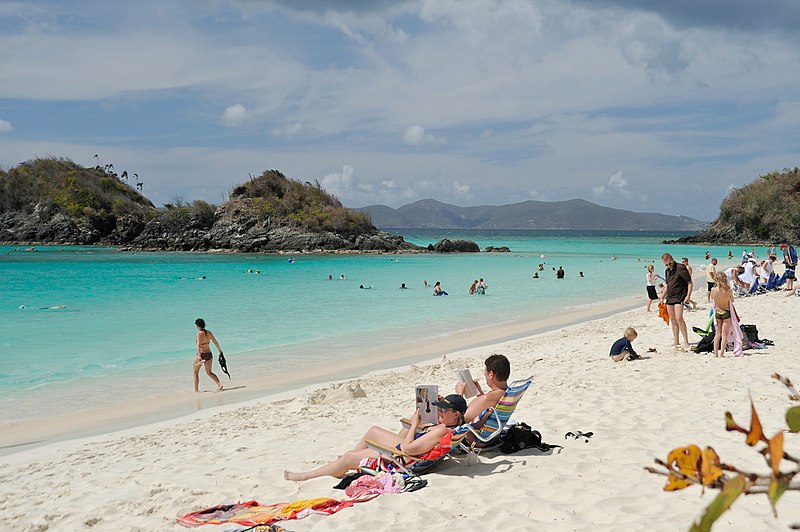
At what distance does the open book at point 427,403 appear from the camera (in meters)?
6.37

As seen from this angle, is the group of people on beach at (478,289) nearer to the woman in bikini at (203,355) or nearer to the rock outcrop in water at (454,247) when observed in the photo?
the woman in bikini at (203,355)

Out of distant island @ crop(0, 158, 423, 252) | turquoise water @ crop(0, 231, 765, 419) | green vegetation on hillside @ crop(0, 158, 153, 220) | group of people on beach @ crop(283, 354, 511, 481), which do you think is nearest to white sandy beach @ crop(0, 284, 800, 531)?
group of people on beach @ crop(283, 354, 511, 481)

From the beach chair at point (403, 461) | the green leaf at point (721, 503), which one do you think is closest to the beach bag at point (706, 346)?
the beach chair at point (403, 461)

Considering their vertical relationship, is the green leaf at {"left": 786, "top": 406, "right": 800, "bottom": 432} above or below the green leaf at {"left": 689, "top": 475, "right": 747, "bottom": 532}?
above

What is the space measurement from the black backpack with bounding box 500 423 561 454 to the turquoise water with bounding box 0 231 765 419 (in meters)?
8.17

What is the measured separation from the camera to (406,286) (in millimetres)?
33906

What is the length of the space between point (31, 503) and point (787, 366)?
10048 mm

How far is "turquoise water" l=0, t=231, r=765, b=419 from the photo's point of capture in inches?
591

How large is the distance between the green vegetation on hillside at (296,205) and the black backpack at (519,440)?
68373mm

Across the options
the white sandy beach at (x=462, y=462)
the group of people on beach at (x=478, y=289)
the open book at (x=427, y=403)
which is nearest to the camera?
the white sandy beach at (x=462, y=462)

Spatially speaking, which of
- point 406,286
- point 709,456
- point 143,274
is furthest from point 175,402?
point 143,274

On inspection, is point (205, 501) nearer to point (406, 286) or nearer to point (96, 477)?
point (96, 477)

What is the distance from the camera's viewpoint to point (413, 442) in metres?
6.18

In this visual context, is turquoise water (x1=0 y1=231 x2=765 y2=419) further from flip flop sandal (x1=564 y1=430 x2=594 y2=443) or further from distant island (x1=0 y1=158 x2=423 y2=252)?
distant island (x1=0 y1=158 x2=423 y2=252)
